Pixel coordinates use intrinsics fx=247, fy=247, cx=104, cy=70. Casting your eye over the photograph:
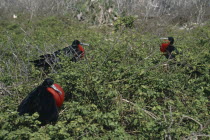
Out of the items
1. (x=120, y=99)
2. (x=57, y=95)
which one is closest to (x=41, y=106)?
(x=57, y=95)

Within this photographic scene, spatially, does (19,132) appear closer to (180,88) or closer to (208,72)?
(180,88)

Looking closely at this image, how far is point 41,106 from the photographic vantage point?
2164 mm

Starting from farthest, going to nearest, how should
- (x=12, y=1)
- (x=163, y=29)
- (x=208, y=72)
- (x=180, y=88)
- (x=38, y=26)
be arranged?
1. (x=12, y=1)
2. (x=38, y=26)
3. (x=163, y=29)
4. (x=208, y=72)
5. (x=180, y=88)

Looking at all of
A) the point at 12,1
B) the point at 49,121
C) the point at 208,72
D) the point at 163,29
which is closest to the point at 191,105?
the point at 208,72

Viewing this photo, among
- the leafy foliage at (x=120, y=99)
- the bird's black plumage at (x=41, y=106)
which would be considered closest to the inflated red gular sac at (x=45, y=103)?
the bird's black plumage at (x=41, y=106)

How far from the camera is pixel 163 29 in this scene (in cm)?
651

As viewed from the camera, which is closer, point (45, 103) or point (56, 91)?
point (45, 103)

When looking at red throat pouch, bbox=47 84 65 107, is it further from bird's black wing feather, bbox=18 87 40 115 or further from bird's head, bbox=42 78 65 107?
bird's black wing feather, bbox=18 87 40 115

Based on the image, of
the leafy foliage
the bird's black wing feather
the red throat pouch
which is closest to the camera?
the leafy foliage

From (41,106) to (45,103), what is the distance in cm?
4

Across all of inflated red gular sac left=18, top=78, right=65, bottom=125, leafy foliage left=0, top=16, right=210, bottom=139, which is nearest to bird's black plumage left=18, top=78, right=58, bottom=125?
inflated red gular sac left=18, top=78, right=65, bottom=125

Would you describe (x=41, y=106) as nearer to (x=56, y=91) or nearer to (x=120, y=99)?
(x=56, y=91)

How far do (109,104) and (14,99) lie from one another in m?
0.91

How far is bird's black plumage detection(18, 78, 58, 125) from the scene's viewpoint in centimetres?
210
